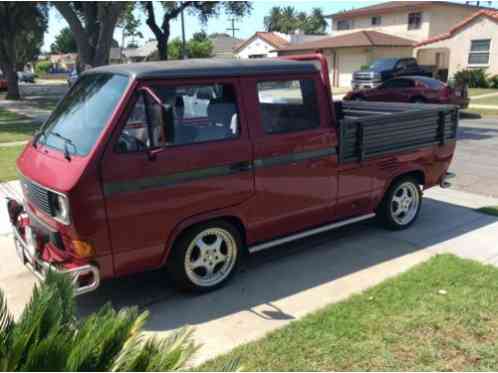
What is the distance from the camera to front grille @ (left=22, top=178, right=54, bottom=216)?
383 centimetres

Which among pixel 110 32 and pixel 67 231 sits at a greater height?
pixel 110 32

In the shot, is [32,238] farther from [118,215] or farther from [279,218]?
[279,218]

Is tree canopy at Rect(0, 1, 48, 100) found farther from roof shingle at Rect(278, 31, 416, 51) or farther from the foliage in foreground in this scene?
the foliage in foreground

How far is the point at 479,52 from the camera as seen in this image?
1176 inches

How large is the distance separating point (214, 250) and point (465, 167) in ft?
22.7

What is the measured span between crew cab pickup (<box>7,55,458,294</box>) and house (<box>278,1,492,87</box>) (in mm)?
30325

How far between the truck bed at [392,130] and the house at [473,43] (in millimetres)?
26891

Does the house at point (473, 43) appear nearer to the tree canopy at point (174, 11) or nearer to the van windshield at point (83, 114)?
the tree canopy at point (174, 11)

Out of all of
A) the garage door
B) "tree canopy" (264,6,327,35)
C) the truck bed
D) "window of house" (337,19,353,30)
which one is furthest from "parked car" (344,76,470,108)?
"tree canopy" (264,6,327,35)

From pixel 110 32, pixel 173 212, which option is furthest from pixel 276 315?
pixel 110 32

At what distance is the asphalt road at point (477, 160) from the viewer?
8.05m

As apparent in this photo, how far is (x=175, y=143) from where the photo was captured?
3996 mm

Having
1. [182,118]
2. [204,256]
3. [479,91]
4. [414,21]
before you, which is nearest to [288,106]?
[182,118]

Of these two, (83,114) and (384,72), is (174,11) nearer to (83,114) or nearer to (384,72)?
(384,72)
